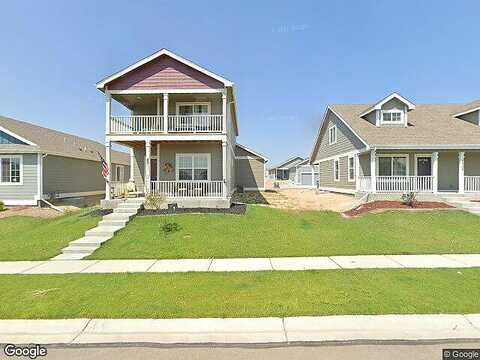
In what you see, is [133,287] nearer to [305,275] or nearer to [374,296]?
[305,275]

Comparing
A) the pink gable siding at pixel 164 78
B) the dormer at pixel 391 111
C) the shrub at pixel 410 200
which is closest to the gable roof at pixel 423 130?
the dormer at pixel 391 111

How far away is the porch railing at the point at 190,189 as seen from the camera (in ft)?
53.2

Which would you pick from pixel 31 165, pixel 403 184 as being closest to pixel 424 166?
pixel 403 184

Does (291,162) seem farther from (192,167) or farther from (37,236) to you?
(37,236)

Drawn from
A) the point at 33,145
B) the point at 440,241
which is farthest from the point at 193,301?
the point at 33,145

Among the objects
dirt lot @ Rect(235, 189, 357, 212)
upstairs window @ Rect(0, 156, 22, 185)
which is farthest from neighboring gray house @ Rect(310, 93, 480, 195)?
upstairs window @ Rect(0, 156, 22, 185)

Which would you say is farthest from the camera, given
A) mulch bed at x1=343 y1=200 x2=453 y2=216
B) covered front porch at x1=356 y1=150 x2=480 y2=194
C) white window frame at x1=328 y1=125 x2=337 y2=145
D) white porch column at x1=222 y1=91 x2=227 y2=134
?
white window frame at x1=328 y1=125 x2=337 y2=145

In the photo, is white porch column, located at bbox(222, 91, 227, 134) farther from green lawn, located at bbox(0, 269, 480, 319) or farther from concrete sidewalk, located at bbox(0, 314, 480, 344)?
concrete sidewalk, located at bbox(0, 314, 480, 344)

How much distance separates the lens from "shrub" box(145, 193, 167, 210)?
14257mm

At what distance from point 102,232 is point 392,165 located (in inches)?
714

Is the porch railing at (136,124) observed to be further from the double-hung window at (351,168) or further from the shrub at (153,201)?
the double-hung window at (351,168)

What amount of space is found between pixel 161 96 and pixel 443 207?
1654cm

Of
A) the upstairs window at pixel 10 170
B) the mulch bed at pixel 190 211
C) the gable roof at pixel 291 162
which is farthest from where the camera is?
the gable roof at pixel 291 162

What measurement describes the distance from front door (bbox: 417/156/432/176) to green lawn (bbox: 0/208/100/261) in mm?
19984
